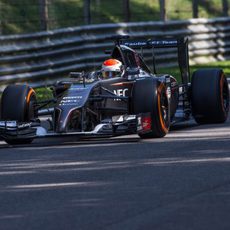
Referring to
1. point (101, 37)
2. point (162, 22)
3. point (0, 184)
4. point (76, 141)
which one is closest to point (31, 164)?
point (0, 184)

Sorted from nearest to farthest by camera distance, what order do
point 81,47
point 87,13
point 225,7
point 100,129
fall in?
point 100,129 → point 81,47 → point 87,13 → point 225,7

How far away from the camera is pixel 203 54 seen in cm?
2642

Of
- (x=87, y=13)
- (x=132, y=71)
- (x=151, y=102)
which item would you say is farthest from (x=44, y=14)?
A: (x=151, y=102)

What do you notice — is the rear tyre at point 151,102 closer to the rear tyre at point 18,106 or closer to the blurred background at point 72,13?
the rear tyre at point 18,106

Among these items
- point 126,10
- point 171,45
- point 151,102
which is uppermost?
point 126,10

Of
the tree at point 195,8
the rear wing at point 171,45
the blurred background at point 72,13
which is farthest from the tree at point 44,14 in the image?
the tree at point 195,8

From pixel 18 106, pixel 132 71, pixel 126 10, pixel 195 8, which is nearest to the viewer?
pixel 18 106

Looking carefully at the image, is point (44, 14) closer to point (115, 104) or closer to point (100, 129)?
point (115, 104)

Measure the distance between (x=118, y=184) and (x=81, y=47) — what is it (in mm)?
13087

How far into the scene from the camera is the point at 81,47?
21.9 meters

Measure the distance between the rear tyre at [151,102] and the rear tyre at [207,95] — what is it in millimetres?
1265

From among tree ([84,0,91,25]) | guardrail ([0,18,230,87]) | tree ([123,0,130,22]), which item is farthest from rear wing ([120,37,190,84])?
tree ([123,0,130,22])

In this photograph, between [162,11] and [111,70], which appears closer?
[111,70]

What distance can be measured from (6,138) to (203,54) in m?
14.7
